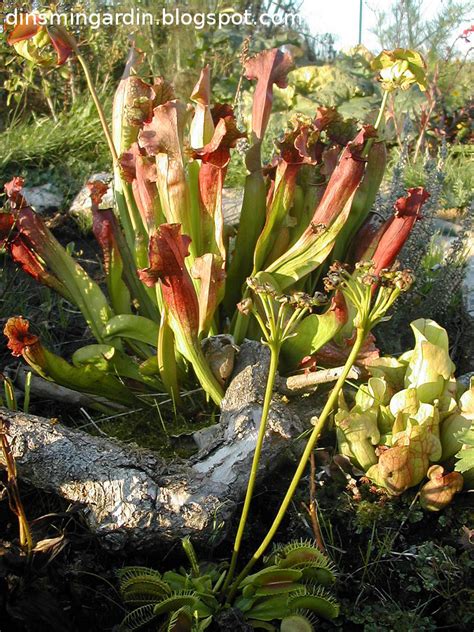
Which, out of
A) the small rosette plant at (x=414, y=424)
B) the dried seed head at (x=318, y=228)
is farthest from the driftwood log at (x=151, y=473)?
the dried seed head at (x=318, y=228)

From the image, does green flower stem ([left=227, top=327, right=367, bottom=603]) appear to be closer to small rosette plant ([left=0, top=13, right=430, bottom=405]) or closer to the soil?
the soil

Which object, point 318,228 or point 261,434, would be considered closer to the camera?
point 261,434

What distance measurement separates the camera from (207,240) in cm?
232

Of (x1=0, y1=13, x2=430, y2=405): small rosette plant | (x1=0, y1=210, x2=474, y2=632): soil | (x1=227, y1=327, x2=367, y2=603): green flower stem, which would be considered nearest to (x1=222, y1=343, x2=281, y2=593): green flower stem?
(x1=227, y1=327, x2=367, y2=603): green flower stem

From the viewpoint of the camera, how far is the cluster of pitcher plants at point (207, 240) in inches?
79.5

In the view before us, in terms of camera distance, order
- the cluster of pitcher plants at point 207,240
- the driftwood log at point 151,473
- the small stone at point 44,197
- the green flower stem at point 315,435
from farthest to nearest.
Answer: the small stone at point 44,197 < the cluster of pitcher plants at point 207,240 < the driftwood log at point 151,473 < the green flower stem at point 315,435

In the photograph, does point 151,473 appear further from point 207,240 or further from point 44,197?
point 44,197

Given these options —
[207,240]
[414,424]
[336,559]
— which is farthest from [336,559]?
[207,240]

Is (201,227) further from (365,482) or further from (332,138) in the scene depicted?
(365,482)

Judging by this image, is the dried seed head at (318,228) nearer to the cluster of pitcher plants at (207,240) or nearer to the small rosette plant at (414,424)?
the cluster of pitcher plants at (207,240)

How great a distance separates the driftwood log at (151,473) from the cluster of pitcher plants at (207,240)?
0.17 m

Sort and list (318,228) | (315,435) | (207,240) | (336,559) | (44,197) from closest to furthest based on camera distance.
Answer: (315,435)
(336,559)
(318,228)
(207,240)
(44,197)

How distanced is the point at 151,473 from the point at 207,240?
2.94 ft

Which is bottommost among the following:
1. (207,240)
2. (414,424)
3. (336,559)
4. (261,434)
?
(336,559)
